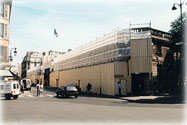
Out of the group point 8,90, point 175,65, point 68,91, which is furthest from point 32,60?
point 175,65

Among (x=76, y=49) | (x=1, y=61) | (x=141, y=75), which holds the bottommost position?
(x=141, y=75)

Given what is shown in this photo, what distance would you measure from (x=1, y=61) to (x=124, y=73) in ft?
64.0

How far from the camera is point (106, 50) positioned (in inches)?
1296

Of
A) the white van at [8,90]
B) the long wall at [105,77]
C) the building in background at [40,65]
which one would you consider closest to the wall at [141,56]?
the long wall at [105,77]

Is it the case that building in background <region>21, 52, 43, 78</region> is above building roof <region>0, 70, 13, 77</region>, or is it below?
above

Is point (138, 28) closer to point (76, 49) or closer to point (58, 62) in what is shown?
point (76, 49)

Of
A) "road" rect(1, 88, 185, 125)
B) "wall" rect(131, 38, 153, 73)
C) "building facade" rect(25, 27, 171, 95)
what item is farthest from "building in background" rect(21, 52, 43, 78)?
"road" rect(1, 88, 185, 125)

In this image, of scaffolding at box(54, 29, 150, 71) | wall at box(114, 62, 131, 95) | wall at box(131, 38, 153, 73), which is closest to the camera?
wall at box(131, 38, 153, 73)

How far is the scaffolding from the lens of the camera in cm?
2916

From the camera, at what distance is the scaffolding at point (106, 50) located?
2916 centimetres

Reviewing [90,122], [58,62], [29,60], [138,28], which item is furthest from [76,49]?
[29,60]

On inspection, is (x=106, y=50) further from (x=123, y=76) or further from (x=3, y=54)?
(x=3, y=54)

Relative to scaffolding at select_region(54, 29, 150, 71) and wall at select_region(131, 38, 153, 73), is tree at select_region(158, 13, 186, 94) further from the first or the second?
scaffolding at select_region(54, 29, 150, 71)

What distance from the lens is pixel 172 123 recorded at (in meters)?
9.80
